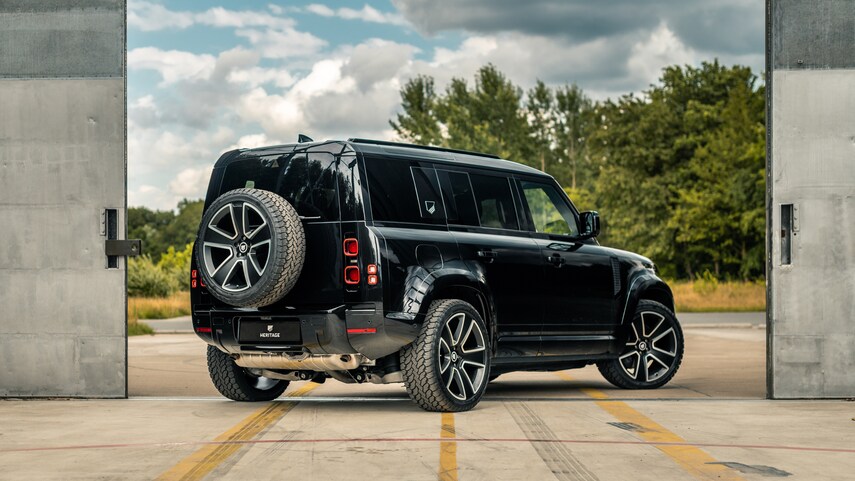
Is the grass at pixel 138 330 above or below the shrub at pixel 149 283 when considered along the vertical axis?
below

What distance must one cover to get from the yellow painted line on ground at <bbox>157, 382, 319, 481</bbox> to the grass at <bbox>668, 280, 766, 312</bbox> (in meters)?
28.2

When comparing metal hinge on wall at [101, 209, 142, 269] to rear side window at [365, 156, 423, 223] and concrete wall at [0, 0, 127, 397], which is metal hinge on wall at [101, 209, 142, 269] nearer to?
concrete wall at [0, 0, 127, 397]

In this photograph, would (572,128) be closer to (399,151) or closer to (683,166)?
(683,166)

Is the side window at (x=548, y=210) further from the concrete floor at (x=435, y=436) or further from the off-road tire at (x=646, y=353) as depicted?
the concrete floor at (x=435, y=436)

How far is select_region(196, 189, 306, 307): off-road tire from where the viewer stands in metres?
9.16

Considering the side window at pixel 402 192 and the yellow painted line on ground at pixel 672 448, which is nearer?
the yellow painted line on ground at pixel 672 448

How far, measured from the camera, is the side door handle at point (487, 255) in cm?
1027

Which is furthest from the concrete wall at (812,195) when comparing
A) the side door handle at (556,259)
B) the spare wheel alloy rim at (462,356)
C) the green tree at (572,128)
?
the green tree at (572,128)

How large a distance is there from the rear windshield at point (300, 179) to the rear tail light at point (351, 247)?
0.71ft

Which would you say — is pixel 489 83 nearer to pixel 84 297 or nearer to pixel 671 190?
pixel 671 190

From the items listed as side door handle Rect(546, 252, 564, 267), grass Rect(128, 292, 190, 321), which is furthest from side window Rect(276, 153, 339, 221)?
grass Rect(128, 292, 190, 321)

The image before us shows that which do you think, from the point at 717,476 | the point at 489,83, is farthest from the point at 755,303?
the point at 489,83

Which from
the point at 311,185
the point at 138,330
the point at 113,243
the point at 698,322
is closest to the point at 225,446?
the point at 311,185

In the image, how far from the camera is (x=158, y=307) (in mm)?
34562
